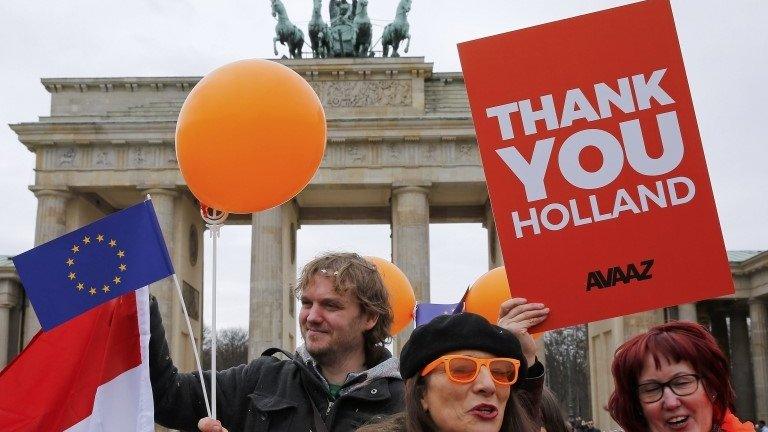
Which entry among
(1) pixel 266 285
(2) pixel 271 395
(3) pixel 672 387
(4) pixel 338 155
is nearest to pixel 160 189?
(1) pixel 266 285

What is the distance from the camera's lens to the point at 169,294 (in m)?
39.2

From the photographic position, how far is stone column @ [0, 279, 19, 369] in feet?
148

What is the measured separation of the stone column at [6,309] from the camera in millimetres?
44981

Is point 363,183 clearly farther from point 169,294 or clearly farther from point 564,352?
point 564,352

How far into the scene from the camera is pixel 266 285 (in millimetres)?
38594

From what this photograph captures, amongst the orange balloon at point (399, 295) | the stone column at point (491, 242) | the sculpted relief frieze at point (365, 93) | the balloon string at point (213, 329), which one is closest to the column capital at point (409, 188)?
the sculpted relief frieze at point (365, 93)

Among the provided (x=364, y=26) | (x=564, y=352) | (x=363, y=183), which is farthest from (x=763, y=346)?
(x=564, y=352)

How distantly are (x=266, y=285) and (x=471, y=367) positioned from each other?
118 feet

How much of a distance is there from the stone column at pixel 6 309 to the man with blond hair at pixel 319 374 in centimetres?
4362

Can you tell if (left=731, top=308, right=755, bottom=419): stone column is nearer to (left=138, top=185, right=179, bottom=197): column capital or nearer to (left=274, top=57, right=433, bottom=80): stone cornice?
(left=274, top=57, right=433, bottom=80): stone cornice

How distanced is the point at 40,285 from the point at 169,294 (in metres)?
35.0

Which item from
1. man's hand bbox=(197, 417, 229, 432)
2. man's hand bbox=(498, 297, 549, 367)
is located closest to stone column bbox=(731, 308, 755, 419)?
man's hand bbox=(498, 297, 549, 367)

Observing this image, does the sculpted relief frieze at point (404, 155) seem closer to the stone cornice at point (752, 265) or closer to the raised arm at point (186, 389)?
the stone cornice at point (752, 265)

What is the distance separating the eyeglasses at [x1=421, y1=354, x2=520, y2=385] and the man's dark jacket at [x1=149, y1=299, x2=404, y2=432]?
1.28 m
